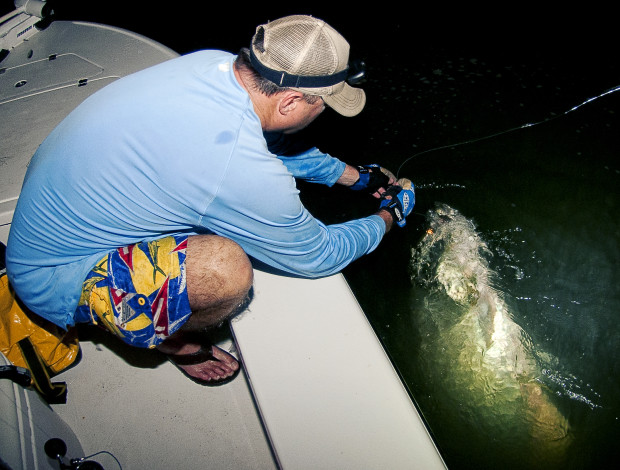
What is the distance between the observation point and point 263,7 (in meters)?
3.95

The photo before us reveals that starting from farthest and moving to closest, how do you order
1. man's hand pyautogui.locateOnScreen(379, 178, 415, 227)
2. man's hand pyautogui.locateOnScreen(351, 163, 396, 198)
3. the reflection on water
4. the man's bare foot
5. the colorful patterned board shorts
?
man's hand pyautogui.locateOnScreen(351, 163, 396, 198) → man's hand pyautogui.locateOnScreen(379, 178, 415, 227) → the reflection on water → the man's bare foot → the colorful patterned board shorts

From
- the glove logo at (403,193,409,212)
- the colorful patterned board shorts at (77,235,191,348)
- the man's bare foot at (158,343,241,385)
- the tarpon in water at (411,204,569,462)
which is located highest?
the colorful patterned board shorts at (77,235,191,348)

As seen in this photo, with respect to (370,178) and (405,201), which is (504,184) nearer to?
(405,201)

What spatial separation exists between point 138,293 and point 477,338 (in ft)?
4.57

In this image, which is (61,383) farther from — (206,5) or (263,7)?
(206,5)

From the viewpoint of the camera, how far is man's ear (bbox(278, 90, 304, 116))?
3.38ft

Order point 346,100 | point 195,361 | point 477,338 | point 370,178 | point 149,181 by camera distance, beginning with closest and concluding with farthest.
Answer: point 149,181
point 346,100
point 195,361
point 477,338
point 370,178

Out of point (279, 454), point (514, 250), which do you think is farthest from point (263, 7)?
point (279, 454)

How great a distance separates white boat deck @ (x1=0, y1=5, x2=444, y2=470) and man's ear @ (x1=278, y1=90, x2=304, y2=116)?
559 mm

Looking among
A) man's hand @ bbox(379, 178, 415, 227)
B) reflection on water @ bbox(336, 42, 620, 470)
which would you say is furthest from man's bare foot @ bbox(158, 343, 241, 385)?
man's hand @ bbox(379, 178, 415, 227)

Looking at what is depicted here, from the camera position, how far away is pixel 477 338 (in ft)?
5.53

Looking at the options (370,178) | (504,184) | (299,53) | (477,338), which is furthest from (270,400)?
(504,184)

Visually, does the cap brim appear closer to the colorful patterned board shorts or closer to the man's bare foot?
the colorful patterned board shorts

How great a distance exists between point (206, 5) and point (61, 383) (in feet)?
14.2
